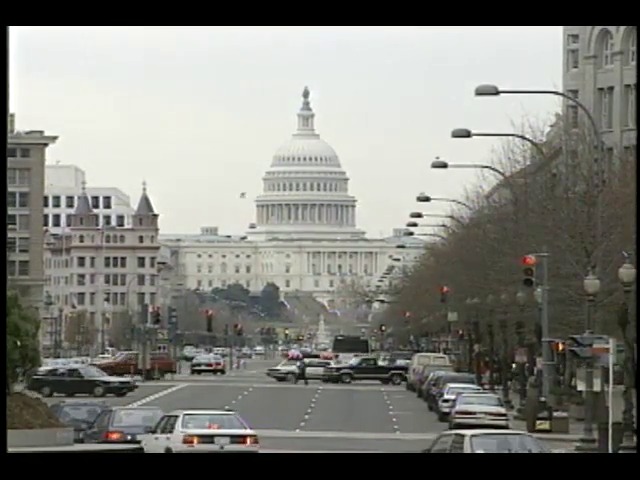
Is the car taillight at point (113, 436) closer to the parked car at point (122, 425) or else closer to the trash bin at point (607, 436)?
the parked car at point (122, 425)

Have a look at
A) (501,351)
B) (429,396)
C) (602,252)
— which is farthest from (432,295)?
(602,252)

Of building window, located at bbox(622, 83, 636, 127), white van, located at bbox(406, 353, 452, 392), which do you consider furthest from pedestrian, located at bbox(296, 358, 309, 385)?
building window, located at bbox(622, 83, 636, 127)

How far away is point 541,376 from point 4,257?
4729 cm

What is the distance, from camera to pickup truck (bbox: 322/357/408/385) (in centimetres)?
10004

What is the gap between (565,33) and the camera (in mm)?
94812

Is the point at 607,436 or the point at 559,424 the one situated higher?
the point at 607,436

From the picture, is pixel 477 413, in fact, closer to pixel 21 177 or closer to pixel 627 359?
pixel 627 359

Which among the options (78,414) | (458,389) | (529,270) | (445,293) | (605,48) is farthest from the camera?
(605,48)

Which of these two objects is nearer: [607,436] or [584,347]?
[607,436]

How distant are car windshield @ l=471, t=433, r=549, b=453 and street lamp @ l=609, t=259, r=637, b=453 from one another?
11.2 m

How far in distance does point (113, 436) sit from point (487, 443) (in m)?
13.0

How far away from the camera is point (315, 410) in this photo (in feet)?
210

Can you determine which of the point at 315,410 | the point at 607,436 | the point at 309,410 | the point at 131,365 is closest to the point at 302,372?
the point at 131,365

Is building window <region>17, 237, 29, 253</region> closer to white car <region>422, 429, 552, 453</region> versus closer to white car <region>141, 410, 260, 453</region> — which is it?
white car <region>141, 410, 260, 453</region>
